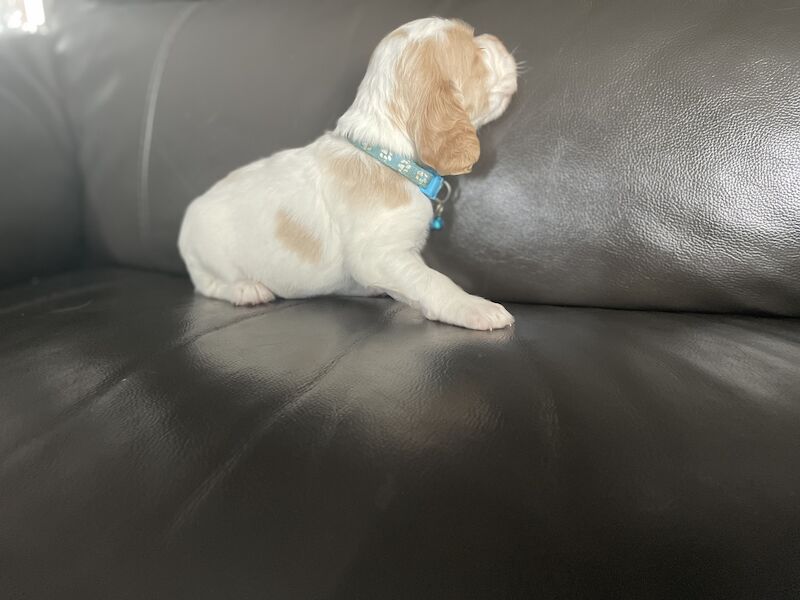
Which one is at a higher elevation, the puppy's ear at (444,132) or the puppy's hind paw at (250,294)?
the puppy's ear at (444,132)

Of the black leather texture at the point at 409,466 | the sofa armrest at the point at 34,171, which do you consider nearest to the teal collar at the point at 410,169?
the black leather texture at the point at 409,466

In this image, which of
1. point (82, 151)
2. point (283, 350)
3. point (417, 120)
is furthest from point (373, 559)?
point (82, 151)

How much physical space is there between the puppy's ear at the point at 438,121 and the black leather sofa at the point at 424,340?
0.15 m

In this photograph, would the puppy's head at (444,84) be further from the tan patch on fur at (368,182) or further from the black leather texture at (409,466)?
the black leather texture at (409,466)

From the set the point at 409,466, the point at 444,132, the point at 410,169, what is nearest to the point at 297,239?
the point at 410,169

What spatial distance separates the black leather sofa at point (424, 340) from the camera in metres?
0.73

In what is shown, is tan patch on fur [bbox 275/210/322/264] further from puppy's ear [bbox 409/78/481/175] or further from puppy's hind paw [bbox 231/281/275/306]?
puppy's ear [bbox 409/78/481/175]

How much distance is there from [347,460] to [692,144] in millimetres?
960

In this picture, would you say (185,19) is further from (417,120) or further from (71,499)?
(71,499)

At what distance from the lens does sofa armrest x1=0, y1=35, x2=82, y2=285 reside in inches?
72.9

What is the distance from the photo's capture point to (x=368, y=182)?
4.83 ft

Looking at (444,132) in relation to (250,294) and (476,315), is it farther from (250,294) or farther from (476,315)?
(250,294)

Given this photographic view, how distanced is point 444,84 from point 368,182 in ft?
0.81

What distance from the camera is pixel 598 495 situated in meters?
0.76
